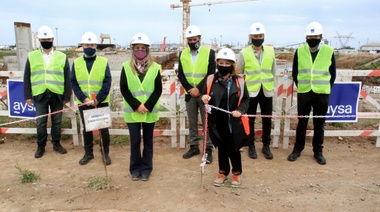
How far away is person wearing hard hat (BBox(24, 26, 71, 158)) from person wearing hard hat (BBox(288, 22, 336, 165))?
399 cm

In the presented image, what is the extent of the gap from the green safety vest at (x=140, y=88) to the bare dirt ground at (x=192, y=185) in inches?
36.9

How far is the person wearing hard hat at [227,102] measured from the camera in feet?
13.6

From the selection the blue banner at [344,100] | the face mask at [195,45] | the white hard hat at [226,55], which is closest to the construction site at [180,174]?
the blue banner at [344,100]

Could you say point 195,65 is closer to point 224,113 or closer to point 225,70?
point 225,70

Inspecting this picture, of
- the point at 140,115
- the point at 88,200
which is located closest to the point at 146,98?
the point at 140,115

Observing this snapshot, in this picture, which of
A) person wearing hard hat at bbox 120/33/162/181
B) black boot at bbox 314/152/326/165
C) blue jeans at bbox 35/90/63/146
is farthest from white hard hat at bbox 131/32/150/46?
black boot at bbox 314/152/326/165

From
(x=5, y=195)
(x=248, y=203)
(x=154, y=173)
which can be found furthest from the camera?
(x=154, y=173)

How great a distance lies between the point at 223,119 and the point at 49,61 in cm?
324

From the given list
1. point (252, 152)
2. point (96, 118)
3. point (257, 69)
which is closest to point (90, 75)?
point (96, 118)

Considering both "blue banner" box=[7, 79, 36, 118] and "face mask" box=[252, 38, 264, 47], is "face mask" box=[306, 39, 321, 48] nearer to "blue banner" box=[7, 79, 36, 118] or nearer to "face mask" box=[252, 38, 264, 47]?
"face mask" box=[252, 38, 264, 47]

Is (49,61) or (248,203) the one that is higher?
(49,61)

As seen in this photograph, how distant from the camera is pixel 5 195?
14.1ft

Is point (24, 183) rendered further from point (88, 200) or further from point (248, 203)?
point (248, 203)

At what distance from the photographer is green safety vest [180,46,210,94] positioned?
522cm
